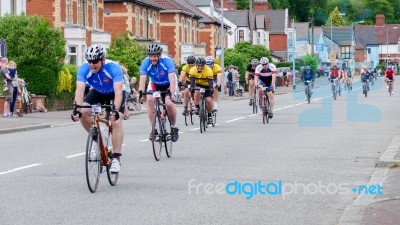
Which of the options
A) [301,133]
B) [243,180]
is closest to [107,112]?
[243,180]

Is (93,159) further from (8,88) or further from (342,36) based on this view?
(342,36)

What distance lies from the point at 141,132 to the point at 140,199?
1292cm

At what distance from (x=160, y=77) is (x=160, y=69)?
0.74 feet

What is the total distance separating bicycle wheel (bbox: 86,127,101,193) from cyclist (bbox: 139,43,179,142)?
13.1 feet

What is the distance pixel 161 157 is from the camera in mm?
16750

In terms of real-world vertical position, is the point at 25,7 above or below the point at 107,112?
above

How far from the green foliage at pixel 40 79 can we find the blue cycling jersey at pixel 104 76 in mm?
25054

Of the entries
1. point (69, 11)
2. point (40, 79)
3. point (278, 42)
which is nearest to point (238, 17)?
point (278, 42)

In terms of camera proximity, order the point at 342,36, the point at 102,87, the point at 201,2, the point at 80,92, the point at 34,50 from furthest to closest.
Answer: the point at 342,36, the point at 201,2, the point at 34,50, the point at 102,87, the point at 80,92

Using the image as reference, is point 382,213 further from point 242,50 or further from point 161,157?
point 242,50

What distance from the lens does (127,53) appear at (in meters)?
48.6

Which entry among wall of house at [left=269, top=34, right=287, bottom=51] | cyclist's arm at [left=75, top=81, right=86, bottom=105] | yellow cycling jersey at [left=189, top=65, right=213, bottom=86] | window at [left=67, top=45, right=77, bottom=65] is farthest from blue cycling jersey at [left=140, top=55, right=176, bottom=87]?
wall of house at [left=269, top=34, right=287, bottom=51]

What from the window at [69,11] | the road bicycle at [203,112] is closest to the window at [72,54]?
the window at [69,11]

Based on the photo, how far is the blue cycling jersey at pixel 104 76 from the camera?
1270 cm
